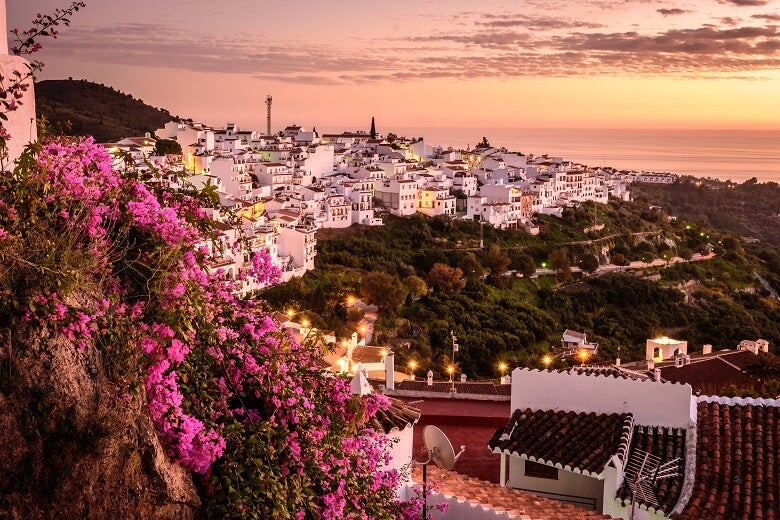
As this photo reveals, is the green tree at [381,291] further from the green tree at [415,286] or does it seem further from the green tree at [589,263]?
the green tree at [589,263]

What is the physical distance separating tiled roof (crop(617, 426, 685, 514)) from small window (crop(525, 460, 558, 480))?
86 cm

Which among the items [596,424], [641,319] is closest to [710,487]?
[596,424]

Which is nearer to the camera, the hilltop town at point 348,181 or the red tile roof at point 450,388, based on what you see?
the red tile roof at point 450,388

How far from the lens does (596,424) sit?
8844 mm

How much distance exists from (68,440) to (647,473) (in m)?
5.87

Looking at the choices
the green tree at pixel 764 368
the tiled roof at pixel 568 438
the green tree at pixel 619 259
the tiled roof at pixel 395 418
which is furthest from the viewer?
the green tree at pixel 619 259

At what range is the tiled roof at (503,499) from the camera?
7195 mm

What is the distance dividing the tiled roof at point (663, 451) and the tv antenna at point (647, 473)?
0.04 m

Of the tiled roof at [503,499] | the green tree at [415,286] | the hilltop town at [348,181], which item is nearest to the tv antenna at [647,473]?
the tiled roof at [503,499]

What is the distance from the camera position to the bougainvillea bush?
3824 mm

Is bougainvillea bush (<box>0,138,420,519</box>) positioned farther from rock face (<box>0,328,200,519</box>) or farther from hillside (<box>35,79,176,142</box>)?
hillside (<box>35,79,176,142</box>)

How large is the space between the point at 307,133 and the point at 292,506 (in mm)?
65247

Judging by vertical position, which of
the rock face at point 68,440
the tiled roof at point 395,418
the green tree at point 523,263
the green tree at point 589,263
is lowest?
the green tree at point 589,263

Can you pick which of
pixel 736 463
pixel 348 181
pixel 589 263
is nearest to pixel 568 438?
pixel 736 463
